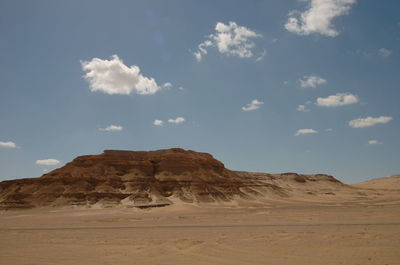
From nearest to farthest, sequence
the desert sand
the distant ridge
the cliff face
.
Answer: the desert sand < the distant ridge < the cliff face

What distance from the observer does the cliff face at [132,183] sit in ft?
169

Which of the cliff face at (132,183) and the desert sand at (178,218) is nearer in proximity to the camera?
the desert sand at (178,218)

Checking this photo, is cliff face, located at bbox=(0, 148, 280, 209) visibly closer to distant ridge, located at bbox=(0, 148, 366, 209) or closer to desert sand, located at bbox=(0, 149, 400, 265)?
distant ridge, located at bbox=(0, 148, 366, 209)

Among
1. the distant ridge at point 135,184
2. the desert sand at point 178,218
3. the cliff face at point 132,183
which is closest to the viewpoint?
the desert sand at point 178,218

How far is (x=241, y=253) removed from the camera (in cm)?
1175

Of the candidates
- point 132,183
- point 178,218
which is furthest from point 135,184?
point 178,218

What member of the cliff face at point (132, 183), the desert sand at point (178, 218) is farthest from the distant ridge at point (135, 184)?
the desert sand at point (178, 218)

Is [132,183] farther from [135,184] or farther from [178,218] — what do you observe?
[178,218]

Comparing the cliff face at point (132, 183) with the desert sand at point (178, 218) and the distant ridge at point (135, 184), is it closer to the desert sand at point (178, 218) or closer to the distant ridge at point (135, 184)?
the distant ridge at point (135, 184)

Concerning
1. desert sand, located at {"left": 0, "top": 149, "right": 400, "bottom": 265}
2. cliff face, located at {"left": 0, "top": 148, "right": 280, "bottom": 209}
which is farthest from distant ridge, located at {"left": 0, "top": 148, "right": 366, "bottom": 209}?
desert sand, located at {"left": 0, "top": 149, "right": 400, "bottom": 265}

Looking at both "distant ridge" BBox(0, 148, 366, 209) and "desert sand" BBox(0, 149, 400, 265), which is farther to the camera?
"distant ridge" BBox(0, 148, 366, 209)

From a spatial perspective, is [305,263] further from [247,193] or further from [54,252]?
[247,193]

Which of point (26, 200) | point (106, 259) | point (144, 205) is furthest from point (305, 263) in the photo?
point (26, 200)

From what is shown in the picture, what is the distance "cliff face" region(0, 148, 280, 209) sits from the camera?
2032 inches
